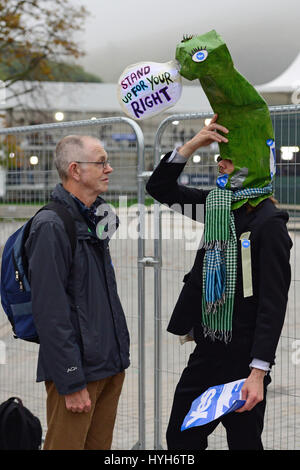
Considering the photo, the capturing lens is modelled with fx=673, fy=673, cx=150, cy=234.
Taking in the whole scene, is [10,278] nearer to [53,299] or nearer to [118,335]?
[53,299]

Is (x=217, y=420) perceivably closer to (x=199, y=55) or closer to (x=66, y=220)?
(x=66, y=220)

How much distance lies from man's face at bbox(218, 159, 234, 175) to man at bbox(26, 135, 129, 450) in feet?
1.92

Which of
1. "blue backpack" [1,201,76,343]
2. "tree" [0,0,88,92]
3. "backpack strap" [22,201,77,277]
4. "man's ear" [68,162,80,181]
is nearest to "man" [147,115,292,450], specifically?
"man's ear" [68,162,80,181]

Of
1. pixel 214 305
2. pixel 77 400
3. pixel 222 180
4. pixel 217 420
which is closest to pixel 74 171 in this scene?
pixel 222 180

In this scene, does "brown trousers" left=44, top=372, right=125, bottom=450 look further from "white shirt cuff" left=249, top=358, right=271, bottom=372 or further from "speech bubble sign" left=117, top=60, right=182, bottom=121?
"speech bubble sign" left=117, top=60, right=182, bottom=121

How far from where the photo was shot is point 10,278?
325cm

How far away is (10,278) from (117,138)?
1727mm

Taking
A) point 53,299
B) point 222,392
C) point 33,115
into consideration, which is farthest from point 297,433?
point 33,115

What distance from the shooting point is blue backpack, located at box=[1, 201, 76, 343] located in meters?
3.20

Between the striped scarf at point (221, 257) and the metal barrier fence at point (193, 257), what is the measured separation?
0.73 meters

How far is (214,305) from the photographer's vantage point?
3031mm

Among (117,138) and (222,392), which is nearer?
(222,392)

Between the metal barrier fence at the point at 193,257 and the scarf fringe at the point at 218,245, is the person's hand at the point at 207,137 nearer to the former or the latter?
the scarf fringe at the point at 218,245
